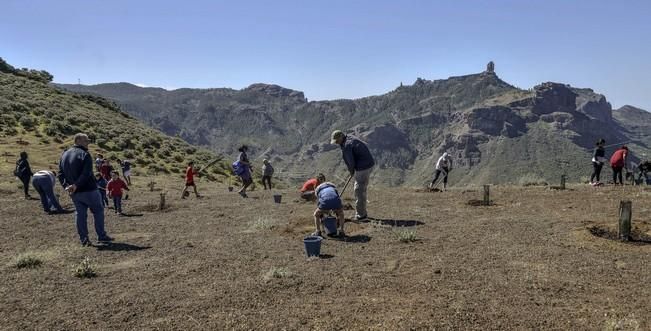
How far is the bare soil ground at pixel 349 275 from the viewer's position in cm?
593

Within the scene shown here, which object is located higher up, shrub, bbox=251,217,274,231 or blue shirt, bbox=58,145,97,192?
blue shirt, bbox=58,145,97,192

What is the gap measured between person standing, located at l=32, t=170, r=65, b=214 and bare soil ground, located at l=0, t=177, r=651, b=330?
5.63ft

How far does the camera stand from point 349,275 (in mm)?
7543

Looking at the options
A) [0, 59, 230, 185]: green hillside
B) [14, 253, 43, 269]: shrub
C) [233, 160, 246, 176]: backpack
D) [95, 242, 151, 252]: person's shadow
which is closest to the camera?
[14, 253, 43, 269]: shrub

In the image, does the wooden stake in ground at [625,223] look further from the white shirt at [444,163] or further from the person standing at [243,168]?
the person standing at [243,168]

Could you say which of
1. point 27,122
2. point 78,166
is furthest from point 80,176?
point 27,122

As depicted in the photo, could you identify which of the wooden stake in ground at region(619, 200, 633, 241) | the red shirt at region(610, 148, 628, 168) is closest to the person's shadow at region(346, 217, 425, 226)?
the wooden stake in ground at region(619, 200, 633, 241)

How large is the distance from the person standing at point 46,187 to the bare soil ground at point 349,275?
1.72 meters

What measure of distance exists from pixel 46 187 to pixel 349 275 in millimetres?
10684

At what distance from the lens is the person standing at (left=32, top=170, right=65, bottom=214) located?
47.8 ft

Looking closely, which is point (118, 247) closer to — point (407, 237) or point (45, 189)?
point (407, 237)

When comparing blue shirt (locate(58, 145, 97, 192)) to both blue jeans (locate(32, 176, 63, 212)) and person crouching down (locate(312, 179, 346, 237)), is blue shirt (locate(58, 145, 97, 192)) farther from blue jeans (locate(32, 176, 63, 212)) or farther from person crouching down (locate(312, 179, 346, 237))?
blue jeans (locate(32, 176, 63, 212))

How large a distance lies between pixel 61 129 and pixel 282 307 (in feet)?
112

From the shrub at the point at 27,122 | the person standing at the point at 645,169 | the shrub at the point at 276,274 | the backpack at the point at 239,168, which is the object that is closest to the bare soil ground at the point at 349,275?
the shrub at the point at 276,274
